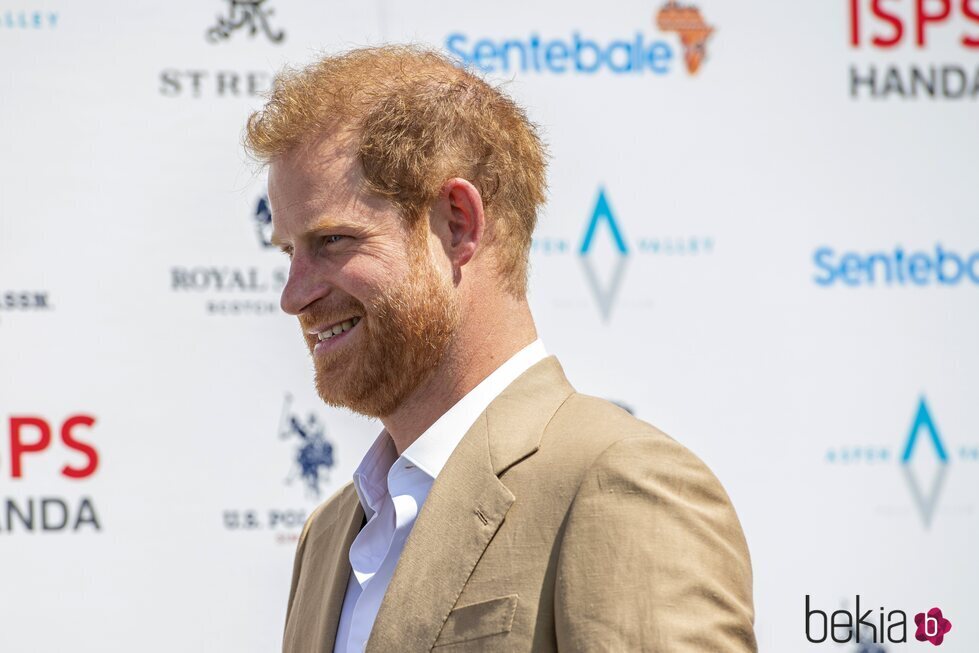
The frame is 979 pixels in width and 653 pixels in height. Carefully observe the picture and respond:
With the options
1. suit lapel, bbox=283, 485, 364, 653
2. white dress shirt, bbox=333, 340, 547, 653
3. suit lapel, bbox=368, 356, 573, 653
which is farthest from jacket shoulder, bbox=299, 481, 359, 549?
suit lapel, bbox=368, 356, 573, 653

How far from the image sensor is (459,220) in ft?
5.49

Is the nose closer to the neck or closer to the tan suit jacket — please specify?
the neck

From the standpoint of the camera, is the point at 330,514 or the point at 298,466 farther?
the point at 298,466

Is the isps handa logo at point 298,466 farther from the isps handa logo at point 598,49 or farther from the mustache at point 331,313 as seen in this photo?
the mustache at point 331,313

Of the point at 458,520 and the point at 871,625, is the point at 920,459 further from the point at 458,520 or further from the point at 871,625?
the point at 458,520

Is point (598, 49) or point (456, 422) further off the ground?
point (598, 49)

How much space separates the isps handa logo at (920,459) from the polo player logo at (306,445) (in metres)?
1.49

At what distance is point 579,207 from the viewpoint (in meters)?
3.42

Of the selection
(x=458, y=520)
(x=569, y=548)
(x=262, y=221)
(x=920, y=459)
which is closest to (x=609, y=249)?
(x=262, y=221)

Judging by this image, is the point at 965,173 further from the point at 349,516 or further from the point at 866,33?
the point at 349,516

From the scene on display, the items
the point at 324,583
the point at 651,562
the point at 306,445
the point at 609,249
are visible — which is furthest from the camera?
the point at 609,249

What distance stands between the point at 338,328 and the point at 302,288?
0.08 meters

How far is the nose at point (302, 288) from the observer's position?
164 cm

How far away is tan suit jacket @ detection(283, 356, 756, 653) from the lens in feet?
4.10
